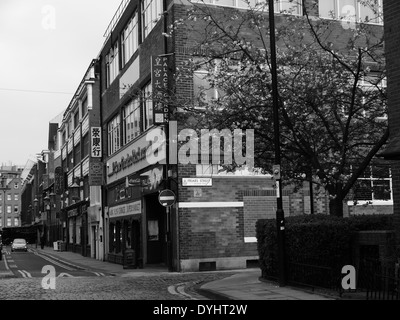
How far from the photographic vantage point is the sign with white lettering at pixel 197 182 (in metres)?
23.5

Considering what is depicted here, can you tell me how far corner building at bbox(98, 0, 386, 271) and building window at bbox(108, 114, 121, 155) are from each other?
205 cm

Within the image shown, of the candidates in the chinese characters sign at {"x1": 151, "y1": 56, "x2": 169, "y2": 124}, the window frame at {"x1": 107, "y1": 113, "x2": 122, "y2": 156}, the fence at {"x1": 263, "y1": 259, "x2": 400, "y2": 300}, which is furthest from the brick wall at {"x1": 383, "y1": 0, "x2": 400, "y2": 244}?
the window frame at {"x1": 107, "y1": 113, "x2": 122, "y2": 156}

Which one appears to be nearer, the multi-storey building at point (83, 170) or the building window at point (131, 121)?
the building window at point (131, 121)

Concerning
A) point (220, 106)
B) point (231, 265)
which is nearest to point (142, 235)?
point (231, 265)

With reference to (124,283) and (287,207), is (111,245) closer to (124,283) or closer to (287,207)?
(287,207)

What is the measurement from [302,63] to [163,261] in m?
15.1

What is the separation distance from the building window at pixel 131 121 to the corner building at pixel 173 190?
53mm

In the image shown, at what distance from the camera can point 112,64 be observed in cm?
3700

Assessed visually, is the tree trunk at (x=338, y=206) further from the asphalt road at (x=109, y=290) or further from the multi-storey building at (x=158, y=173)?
the multi-storey building at (x=158, y=173)

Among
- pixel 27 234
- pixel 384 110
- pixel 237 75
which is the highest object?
pixel 237 75

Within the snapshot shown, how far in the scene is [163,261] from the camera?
28375 millimetres

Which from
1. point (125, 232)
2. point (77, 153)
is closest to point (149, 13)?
point (125, 232)

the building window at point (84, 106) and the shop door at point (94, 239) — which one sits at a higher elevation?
the building window at point (84, 106)

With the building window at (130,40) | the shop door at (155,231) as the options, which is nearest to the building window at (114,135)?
the building window at (130,40)
